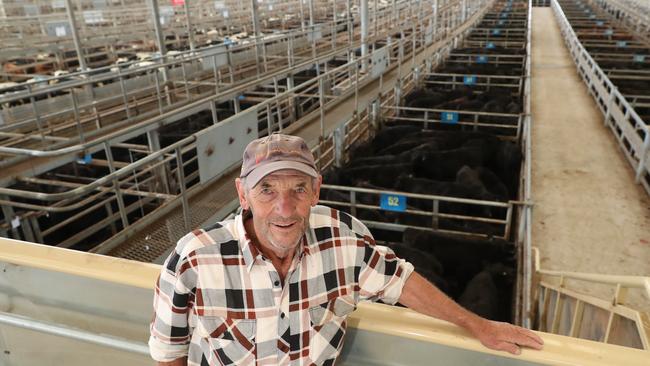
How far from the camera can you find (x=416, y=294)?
6.59 ft

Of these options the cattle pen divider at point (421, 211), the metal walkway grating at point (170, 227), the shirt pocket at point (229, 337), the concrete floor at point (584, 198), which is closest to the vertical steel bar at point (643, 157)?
the concrete floor at point (584, 198)

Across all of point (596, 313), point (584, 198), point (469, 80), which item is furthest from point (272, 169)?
point (469, 80)

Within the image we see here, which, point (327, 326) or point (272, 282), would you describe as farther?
point (327, 326)

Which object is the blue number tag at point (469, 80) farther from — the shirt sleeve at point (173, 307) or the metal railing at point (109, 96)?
the shirt sleeve at point (173, 307)

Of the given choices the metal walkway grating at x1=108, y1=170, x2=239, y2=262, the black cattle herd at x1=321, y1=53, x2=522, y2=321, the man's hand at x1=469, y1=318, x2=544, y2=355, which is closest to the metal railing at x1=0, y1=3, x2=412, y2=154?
the metal walkway grating at x1=108, y1=170, x2=239, y2=262

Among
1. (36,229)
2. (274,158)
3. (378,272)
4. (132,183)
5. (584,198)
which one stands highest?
(274,158)

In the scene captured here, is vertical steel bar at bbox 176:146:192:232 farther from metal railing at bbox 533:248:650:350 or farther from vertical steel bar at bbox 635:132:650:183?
vertical steel bar at bbox 635:132:650:183

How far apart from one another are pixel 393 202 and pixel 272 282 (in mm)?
4366

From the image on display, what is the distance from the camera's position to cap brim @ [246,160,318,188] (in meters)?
Answer: 1.74

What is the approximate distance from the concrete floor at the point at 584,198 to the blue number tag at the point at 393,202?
6.18ft

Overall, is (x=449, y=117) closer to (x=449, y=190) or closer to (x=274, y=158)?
(x=449, y=190)

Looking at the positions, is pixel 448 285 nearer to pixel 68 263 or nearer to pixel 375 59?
pixel 68 263

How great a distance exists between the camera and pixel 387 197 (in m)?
6.04

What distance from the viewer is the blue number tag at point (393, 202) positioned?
19.6ft
